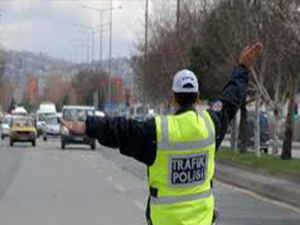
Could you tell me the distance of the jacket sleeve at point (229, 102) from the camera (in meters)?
6.29

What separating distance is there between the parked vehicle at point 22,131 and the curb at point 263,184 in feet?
79.0

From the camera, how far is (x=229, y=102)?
21.2 feet

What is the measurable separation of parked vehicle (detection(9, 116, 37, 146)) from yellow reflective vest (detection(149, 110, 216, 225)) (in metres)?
50.1

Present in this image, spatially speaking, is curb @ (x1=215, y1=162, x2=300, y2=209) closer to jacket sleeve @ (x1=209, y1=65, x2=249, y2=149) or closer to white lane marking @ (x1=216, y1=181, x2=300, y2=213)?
white lane marking @ (x1=216, y1=181, x2=300, y2=213)

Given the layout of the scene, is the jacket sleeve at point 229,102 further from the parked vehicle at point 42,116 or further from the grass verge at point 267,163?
the parked vehicle at point 42,116

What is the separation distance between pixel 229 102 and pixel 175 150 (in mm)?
727

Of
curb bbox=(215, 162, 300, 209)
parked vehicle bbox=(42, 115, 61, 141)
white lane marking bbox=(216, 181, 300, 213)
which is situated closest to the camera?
white lane marking bbox=(216, 181, 300, 213)

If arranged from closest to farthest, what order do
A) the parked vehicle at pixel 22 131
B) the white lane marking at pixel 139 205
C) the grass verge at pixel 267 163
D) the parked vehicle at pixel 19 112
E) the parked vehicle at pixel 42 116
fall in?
the white lane marking at pixel 139 205 → the grass verge at pixel 267 163 → the parked vehicle at pixel 22 131 → the parked vehicle at pixel 42 116 → the parked vehicle at pixel 19 112

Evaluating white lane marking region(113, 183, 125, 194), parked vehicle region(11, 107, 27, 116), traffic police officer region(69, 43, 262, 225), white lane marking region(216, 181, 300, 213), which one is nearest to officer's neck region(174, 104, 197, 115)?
traffic police officer region(69, 43, 262, 225)

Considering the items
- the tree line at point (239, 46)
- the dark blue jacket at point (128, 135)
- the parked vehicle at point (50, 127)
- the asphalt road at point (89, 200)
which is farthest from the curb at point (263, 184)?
the parked vehicle at point (50, 127)

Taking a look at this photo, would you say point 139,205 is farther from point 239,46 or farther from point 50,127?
point 50,127

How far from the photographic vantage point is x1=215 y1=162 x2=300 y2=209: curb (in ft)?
73.9

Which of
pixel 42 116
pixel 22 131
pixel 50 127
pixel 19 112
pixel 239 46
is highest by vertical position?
pixel 239 46

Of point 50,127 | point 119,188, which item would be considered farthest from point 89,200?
point 50,127
